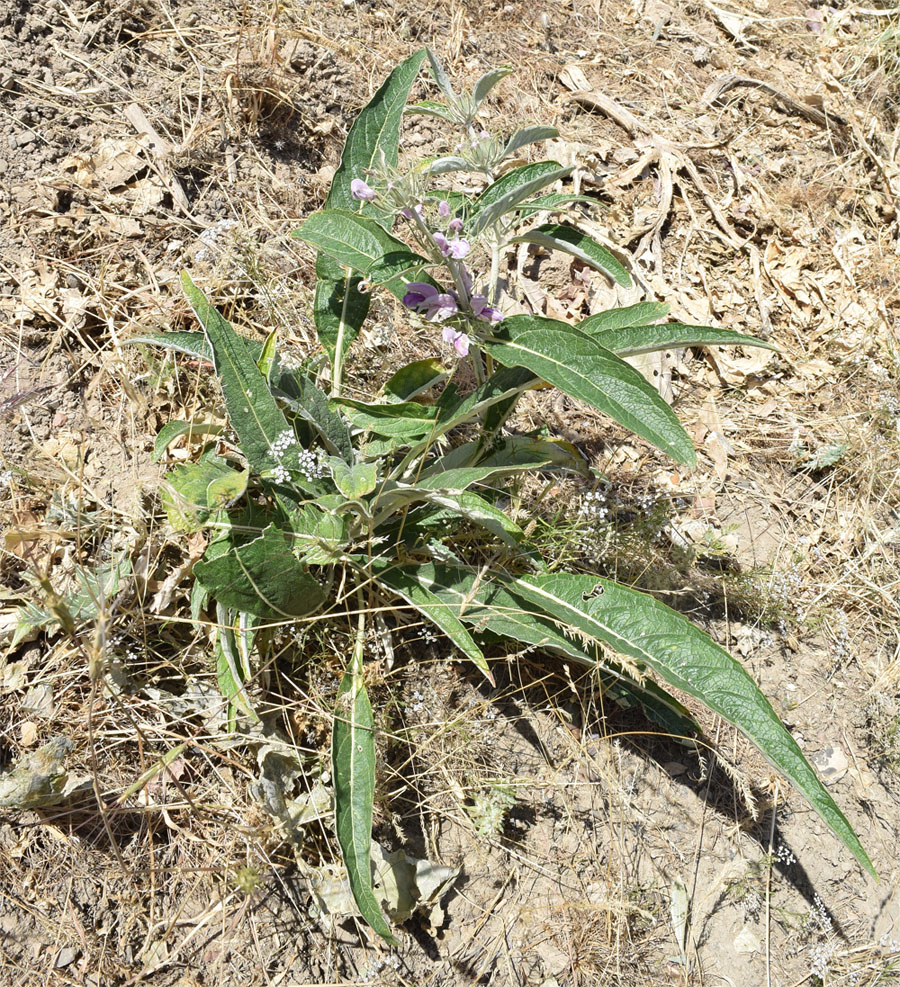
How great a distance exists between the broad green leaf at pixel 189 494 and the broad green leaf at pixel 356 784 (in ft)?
1.92

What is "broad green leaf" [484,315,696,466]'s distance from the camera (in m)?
1.72

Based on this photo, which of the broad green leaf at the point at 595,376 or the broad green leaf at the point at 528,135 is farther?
the broad green leaf at the point at 528,135

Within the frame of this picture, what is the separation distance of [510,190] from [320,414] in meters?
0.77

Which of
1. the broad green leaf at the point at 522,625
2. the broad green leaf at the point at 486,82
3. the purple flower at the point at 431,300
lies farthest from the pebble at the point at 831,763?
the broad green leaf at the point at 486,82

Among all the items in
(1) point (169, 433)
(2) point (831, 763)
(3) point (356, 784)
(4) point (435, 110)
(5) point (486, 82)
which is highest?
(5) point (486, 82)

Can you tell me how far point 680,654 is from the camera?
76.5 inches

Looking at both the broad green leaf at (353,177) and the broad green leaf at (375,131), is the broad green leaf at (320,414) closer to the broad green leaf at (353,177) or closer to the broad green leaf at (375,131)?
the broad green leaf at (353,177)

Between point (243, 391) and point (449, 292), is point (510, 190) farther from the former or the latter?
point (243, 391)

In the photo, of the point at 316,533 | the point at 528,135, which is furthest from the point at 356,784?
the point at 528,135

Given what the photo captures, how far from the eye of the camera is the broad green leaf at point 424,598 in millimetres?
2016

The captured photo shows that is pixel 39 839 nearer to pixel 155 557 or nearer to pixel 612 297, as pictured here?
pixel 155 557

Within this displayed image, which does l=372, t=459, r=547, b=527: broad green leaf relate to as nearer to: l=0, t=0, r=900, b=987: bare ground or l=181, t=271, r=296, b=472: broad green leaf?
l=181, t=271, r=296, b=472: broad green leaf

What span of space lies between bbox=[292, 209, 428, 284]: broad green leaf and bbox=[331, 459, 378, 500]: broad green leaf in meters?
0.51

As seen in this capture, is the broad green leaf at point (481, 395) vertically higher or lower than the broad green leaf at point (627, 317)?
lower
